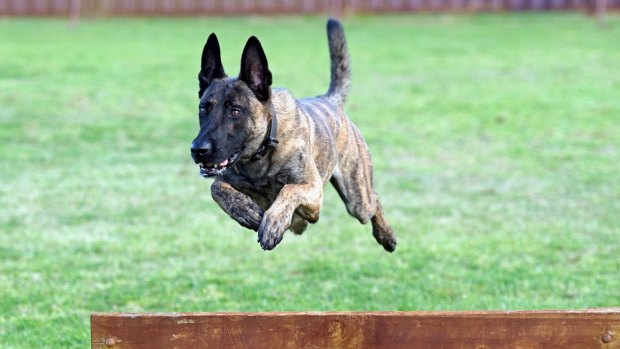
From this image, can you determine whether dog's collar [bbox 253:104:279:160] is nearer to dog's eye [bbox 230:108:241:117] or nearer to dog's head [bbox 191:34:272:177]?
dog's head [bbox 191:34:272:177]

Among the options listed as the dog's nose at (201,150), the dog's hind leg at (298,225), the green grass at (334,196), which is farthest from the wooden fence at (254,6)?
the dog's nose at (201,150)

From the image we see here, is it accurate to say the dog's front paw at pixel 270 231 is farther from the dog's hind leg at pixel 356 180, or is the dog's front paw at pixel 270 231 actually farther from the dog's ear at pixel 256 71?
the dog's hind leg at pixel 356 180

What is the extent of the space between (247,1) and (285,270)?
32.7 m

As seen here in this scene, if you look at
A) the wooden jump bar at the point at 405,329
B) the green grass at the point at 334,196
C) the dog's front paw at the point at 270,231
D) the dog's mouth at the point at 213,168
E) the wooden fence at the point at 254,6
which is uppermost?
the dog's mouth at the point at 213,168

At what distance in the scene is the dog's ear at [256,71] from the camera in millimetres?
5414

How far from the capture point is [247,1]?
4166cm

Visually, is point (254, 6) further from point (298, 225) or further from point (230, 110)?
point (230, 110)

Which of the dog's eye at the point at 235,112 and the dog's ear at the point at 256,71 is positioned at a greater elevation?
the dog's ear at the point at 256,71

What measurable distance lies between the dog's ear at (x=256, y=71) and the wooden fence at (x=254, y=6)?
35134 millimetres

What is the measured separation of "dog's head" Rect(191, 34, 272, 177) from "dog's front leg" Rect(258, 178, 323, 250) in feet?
0.88

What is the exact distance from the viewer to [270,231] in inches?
205

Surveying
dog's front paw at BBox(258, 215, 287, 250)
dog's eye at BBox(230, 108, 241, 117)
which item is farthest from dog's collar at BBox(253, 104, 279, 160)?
dog's front paw at BBox(258, 215, 287, 250)

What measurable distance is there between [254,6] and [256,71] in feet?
121

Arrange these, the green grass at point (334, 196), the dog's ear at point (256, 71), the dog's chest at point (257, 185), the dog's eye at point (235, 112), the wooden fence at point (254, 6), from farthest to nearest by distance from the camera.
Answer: the wooden fence at point (254, 6)
the green grass at point (334, 196)
the dog's chest at point (257, 185)
the dog's ear at point (256, 71)
the dog's eye at point (235, 112)
